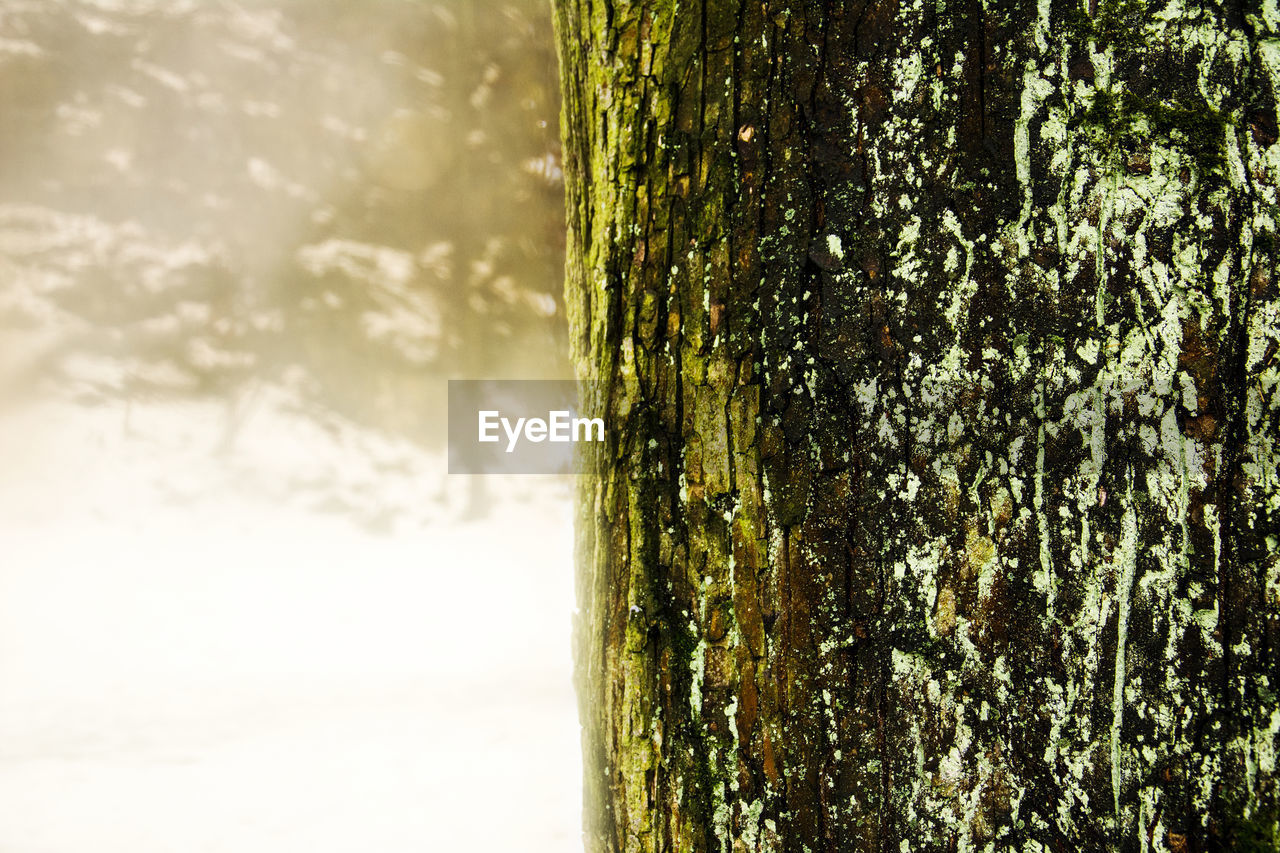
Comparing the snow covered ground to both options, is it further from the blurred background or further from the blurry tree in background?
the blurry tree in background

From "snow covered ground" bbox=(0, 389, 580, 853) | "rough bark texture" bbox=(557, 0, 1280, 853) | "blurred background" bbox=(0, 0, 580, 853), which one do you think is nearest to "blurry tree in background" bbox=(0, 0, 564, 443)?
"blurred background" bbox=(0, 0, 580, 853)

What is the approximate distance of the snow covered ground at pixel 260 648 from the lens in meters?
1.45

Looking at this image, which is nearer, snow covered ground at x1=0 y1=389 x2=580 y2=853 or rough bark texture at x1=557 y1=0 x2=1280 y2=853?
rough bark texture at x1=557 y1=0 x2=1280 y2=853

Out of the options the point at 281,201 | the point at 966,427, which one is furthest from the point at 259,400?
the point at 966,427

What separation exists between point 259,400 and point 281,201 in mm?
475

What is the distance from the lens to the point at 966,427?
441mm

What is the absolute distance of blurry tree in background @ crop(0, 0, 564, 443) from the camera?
1.43 meters

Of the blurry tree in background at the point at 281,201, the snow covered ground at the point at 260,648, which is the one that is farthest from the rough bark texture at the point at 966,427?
the snow covered ground at the point at 260,648

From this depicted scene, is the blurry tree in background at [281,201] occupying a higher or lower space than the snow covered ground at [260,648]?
higher

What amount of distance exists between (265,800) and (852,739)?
1.60 m

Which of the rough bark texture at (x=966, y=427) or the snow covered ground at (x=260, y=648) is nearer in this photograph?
the rough bark texture at (x=966, y=427)

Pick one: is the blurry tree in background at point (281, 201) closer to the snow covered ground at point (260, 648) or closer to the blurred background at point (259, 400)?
the blurred background at point (259, 400)

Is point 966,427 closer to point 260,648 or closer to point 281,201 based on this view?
point 281,201

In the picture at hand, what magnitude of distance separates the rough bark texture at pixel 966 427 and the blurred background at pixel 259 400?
1.06m
